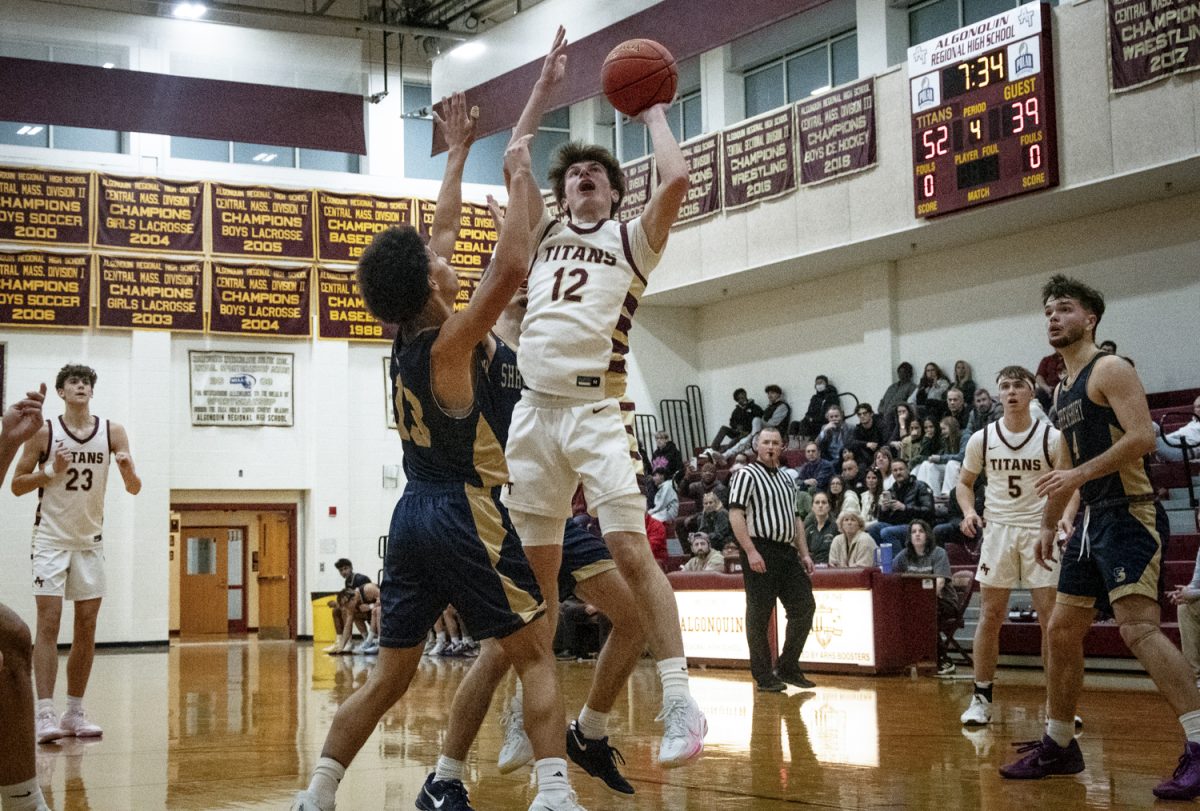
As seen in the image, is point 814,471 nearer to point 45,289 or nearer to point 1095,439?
point 1095,439

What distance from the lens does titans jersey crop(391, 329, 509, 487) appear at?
4.05 meters

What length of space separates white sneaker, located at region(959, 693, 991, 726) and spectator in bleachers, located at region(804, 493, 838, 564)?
6.62m

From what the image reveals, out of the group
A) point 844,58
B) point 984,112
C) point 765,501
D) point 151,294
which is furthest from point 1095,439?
point 151,294

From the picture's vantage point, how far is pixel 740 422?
21.0 meters

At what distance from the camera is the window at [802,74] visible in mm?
19375

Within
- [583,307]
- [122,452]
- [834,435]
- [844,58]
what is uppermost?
[844,58]

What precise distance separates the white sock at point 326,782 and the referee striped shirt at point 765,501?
6.40m

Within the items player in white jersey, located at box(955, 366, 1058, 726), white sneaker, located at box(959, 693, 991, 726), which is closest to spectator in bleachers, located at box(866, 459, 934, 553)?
player in white jersey, located at box(955, 366, 1058, 726)

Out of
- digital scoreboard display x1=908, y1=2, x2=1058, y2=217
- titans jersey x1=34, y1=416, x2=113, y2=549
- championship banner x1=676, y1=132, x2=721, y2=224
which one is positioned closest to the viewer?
titans jersey x1=34, y1=416, x2=113, y2=549

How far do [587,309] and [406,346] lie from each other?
83 cm

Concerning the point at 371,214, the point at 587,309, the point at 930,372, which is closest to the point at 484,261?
the point at 371,214

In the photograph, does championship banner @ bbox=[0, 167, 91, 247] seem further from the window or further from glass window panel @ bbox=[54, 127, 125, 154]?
the window

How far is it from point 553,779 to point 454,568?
0.68 meters

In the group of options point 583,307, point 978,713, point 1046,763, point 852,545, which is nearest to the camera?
point 583,307
